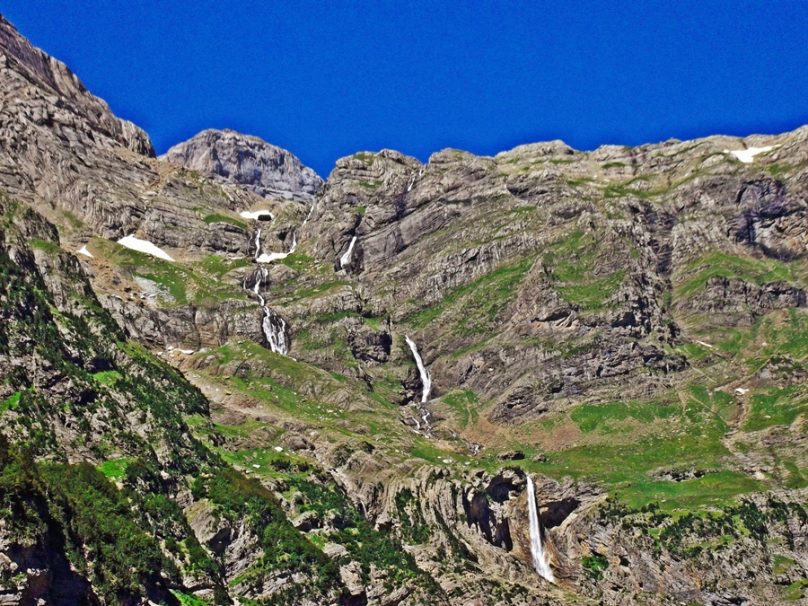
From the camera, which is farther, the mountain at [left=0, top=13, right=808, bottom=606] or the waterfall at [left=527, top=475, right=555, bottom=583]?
the waterfall at [left=527, top=475, right=555, bottom=583]

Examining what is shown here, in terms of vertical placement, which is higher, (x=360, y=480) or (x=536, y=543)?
(x=360, y=480)

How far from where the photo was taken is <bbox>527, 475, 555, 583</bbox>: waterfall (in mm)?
151875

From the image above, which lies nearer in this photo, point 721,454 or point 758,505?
point 758,505

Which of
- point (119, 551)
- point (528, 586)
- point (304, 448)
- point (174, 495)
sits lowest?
point (528, 586)

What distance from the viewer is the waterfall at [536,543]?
152 metres

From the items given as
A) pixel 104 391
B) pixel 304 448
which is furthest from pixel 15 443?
pixel 304 448

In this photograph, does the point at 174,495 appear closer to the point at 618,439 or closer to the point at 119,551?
the point at 119,551

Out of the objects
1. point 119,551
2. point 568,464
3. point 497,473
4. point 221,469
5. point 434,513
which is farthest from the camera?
point 568,464

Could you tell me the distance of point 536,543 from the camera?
510 ft

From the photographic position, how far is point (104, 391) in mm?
137375

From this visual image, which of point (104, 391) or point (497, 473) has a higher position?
point (104, 391)

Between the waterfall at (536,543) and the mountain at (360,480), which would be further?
the waterfall at (536,543)

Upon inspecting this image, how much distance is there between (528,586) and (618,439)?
53113mm

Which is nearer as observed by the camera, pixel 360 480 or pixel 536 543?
pixel 360 480
